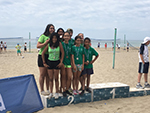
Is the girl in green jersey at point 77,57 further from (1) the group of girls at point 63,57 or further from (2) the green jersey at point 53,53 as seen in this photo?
(2) the green jersey at point 53,53

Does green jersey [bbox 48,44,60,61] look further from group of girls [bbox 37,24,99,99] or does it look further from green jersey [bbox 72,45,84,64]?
green jersey [bbox 72,45,84,64]

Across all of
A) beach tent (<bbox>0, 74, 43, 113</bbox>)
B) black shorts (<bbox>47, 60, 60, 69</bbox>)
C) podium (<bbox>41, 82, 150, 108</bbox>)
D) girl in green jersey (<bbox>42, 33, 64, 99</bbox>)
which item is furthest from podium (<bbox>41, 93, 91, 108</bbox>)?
black shorts (<bbox>47, 60, 60, 69</bbox>)

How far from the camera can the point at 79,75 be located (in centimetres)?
458

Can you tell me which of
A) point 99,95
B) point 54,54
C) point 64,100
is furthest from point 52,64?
point 99,95

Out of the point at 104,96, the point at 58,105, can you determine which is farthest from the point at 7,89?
the point at 104,96

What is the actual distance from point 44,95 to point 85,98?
3.42 feet

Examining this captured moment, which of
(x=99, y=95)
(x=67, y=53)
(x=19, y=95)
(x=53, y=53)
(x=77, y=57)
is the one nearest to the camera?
(x=19, y=95)

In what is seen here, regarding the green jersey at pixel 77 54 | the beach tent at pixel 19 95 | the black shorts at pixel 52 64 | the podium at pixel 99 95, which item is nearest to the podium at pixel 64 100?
the podium at pixel 99 95

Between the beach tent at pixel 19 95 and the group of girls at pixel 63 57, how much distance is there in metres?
0.43

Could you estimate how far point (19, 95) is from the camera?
3789 mm

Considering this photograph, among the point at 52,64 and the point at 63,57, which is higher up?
the point at 63,57

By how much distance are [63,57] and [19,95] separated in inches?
48.9

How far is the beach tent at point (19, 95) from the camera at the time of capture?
3.61 metres

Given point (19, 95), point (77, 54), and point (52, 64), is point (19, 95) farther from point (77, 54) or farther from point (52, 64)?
point (77, 54)
